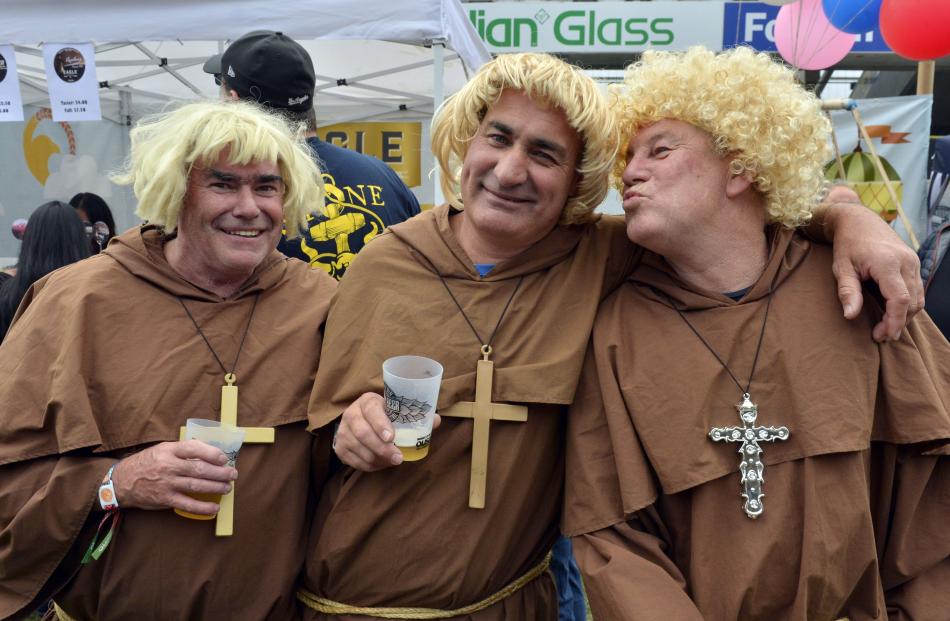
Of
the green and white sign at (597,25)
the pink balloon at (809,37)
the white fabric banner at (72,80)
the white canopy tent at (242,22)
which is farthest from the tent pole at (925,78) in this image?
the white fabric banner at (72,80)

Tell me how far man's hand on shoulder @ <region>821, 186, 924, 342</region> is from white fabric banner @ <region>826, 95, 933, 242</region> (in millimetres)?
5642

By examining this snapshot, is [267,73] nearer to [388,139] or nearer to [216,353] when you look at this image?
[216,353]

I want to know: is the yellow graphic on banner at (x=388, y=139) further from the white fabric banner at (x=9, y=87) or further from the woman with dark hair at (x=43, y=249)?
the woman with dark hair at (x=43, y=249)

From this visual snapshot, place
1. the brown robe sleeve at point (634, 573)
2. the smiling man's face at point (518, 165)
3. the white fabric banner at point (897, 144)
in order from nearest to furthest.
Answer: the brown robe sleeve at point (634, 573) → the smiling man's face at point (518, 165) → the white fabric banner at point (897, 144)

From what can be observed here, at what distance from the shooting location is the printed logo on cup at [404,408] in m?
1.89

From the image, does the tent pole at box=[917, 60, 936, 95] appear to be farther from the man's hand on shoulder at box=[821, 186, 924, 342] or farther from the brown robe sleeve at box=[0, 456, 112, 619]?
the brown robe sleeve at box=[0, 456, 112, 619]

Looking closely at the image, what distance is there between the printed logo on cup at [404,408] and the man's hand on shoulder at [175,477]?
0.42 m

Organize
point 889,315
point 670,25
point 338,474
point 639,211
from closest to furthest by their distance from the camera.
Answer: point 889,315 → point 639,211 → point 338,474 → point 670,25

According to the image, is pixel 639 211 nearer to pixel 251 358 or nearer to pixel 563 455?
pixel 563 455

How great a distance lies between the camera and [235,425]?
213 cm

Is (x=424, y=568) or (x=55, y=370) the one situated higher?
(x=55, y=370)

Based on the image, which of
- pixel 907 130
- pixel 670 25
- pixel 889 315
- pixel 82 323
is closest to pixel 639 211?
pixel 889 315

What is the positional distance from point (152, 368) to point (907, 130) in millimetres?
7429

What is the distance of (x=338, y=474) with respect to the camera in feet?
7.34
